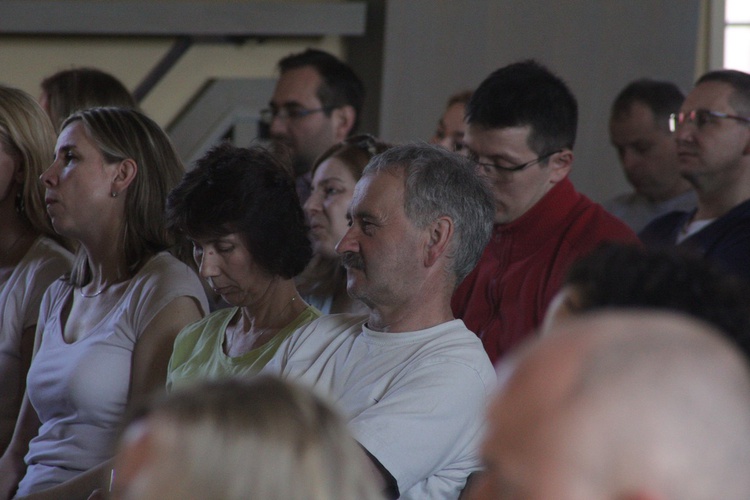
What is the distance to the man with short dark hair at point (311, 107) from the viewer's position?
3611 mm

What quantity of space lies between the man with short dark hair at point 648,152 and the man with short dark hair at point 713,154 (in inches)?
25.7

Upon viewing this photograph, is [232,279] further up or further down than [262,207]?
further down

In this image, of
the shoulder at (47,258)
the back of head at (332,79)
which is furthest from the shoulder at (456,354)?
the back of head at (332,79)

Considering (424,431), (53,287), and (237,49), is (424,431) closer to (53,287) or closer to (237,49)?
(53,287)

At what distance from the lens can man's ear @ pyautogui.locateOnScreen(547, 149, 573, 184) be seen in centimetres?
244

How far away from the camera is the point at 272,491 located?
818mm

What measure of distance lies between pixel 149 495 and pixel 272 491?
0.10 metres

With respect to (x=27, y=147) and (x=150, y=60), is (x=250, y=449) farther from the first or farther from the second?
(x=150, y=60)

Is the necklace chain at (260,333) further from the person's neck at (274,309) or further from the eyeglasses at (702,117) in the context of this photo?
the eyeglasses at (702,117)

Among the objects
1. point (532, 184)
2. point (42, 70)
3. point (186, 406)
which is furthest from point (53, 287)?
point (42, 70)

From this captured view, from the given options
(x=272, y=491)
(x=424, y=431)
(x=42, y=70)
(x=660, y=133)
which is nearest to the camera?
(x=272, y=491)

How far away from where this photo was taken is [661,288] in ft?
2.92

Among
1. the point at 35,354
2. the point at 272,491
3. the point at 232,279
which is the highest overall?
the point at 272,491

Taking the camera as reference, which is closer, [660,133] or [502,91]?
[502,91]
